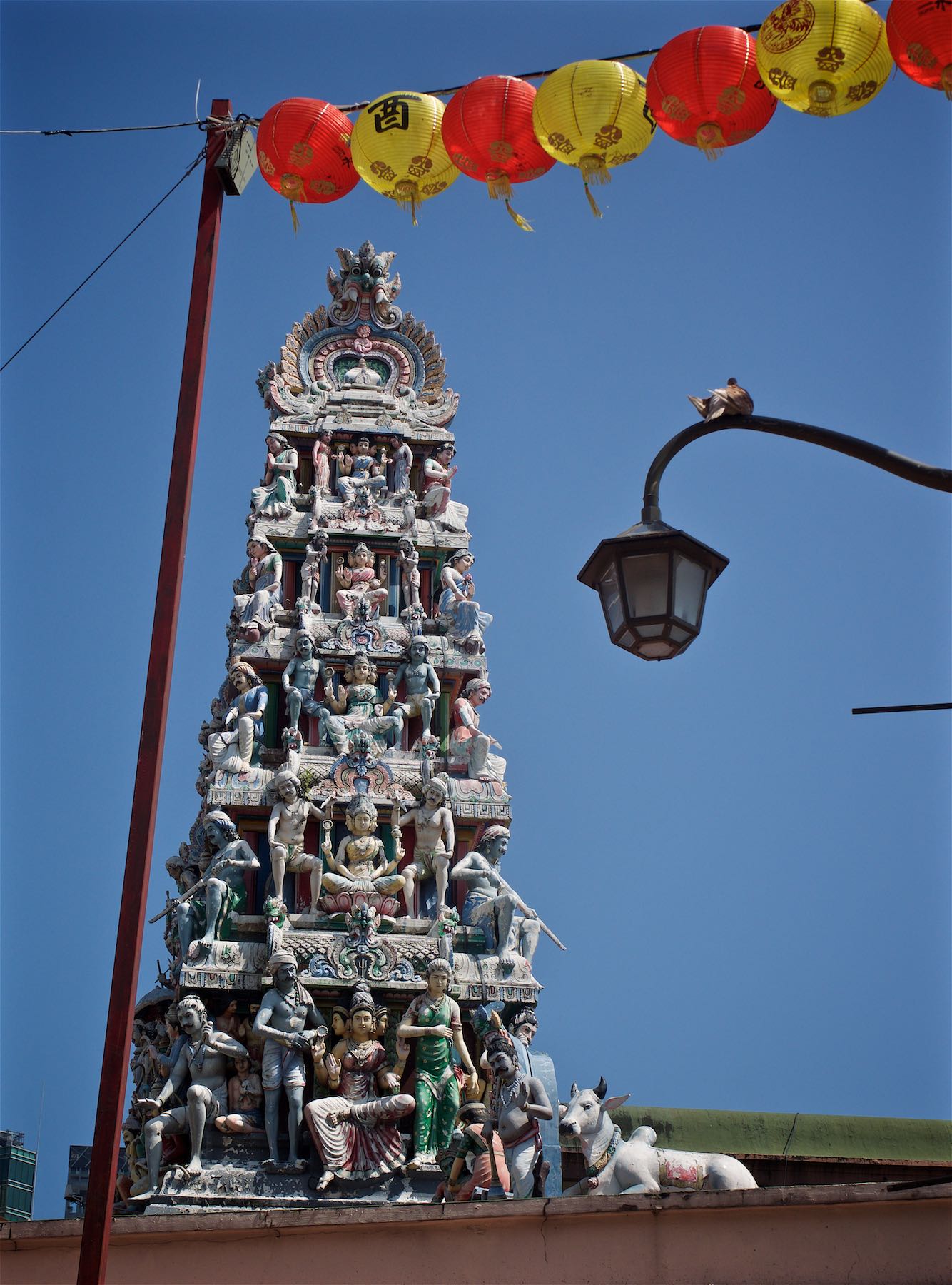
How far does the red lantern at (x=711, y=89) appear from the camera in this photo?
11.7 m

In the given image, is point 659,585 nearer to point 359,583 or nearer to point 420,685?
point 420,685

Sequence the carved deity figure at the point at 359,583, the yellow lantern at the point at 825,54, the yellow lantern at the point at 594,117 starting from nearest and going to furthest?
the yellow lantern at the point at 825,54 < the yellow lantern at the point at 594,117 < the carved deity figure at the point at 359,583

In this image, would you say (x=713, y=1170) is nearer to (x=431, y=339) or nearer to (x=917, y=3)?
(x=917, y=3)

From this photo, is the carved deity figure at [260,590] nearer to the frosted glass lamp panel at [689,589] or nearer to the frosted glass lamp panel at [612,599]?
the frosted glass lamp panel at [612,599]

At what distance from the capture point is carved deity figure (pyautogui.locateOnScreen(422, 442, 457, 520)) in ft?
77.5

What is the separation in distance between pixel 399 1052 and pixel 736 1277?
7.18m

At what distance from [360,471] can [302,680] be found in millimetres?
3886

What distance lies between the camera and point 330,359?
2503 centimetres

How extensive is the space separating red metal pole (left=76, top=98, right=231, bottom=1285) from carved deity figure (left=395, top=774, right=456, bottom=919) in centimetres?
1018

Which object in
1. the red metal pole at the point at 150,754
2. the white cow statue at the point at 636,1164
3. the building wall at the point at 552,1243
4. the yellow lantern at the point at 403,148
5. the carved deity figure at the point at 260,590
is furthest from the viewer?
the carved deity figure at the point at 260,590

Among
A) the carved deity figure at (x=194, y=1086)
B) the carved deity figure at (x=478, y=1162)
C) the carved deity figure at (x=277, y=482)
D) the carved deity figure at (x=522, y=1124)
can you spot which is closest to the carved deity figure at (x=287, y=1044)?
the carved deity figure at (x=194, y=1086)

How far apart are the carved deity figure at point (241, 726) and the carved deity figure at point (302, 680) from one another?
1.13 feet

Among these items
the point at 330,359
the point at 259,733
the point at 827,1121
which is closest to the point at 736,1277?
the point at 259,733

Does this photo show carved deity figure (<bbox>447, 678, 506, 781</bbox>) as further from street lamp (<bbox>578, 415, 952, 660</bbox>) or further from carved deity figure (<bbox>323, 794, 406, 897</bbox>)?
street lamp (<bbox>578, 415, 952, 660</bbox>)
